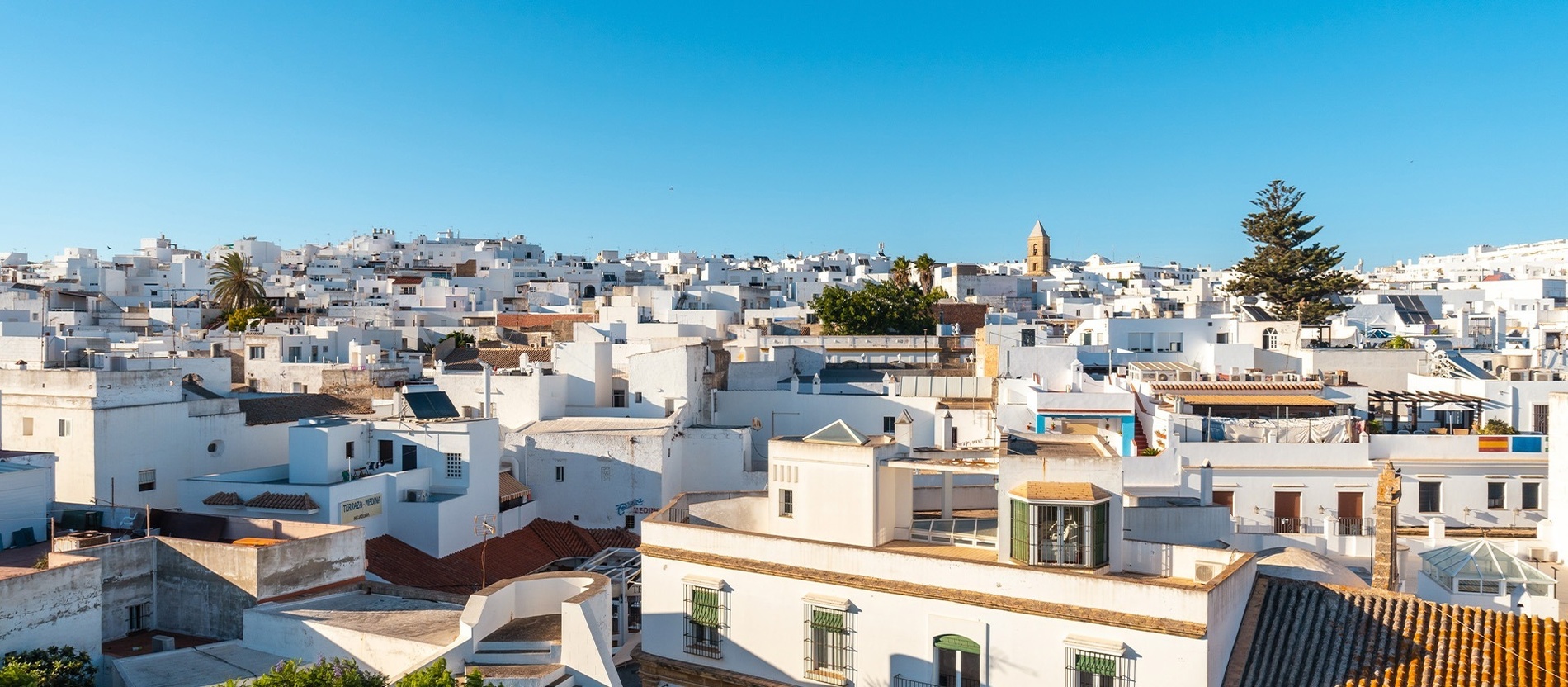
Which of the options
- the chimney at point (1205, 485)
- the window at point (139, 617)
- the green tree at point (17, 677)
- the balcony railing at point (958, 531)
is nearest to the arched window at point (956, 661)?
the balcony railing at point (958, 531)

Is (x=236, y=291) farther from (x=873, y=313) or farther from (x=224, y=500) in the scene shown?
(x=224, y=500)

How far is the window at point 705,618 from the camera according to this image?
48.7 feet

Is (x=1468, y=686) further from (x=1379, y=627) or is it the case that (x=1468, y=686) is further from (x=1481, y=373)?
(x=1481, y=373)

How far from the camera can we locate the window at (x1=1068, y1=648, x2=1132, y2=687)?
12289 mm

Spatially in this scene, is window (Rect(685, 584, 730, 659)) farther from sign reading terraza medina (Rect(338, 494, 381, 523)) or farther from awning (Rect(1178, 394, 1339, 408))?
awning (Rect(1178, 394, 1339, 408))

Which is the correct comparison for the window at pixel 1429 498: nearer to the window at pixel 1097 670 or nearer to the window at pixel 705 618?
the window at pixel 1097 670

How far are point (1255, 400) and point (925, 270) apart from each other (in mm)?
45832

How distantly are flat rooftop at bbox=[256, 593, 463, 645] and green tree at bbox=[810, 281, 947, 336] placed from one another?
95.2ft

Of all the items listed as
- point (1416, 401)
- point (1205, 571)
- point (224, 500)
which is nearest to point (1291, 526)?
point (1416, 401)

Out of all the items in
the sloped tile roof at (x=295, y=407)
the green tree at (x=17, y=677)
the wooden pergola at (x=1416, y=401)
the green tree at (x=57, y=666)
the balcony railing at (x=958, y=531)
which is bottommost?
the green tree at (x=57, y=666)

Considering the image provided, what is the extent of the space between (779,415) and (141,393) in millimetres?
15871

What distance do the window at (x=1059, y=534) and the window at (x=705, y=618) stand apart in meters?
4.12

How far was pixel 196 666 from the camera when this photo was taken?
15086mm

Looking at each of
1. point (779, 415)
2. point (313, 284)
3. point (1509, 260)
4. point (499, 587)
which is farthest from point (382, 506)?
point (1509, 260)
